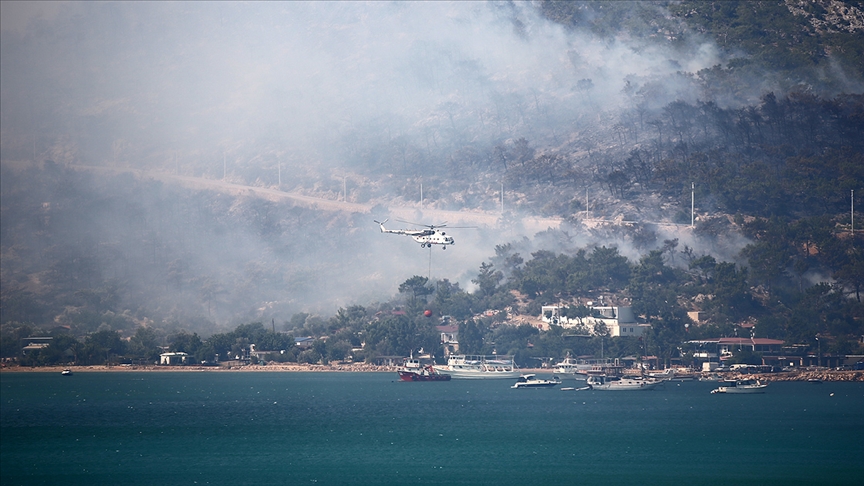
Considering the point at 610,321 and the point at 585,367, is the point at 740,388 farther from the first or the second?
the point at 610,321

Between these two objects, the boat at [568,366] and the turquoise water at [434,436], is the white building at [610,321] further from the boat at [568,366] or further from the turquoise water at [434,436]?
the turquoise water at [434,436]

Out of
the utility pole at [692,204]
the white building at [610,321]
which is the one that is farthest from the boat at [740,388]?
the utility pole at [692,204]

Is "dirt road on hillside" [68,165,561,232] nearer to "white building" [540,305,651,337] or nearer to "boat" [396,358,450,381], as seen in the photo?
"white building" [540,305,651,337]

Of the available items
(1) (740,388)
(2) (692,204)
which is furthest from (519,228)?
(1) (740,388)

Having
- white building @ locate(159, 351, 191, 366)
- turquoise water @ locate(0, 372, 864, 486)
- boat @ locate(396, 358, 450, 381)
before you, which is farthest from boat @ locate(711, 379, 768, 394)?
white building @ locate(159, 351, 191, 366)

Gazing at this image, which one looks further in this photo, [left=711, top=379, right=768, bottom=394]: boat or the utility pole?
the utility pole

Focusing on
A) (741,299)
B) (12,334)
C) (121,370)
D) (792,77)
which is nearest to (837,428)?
(741,299)
